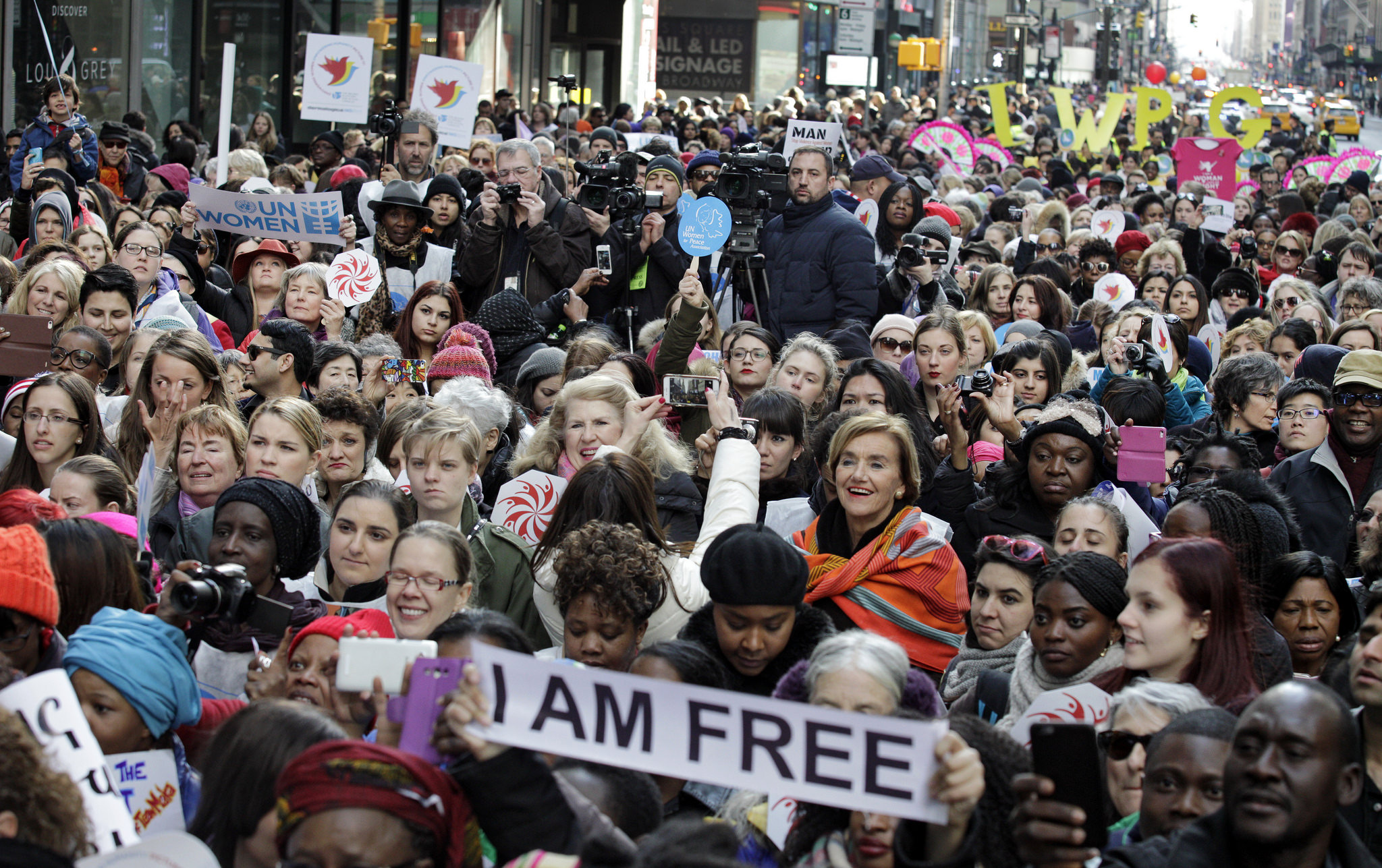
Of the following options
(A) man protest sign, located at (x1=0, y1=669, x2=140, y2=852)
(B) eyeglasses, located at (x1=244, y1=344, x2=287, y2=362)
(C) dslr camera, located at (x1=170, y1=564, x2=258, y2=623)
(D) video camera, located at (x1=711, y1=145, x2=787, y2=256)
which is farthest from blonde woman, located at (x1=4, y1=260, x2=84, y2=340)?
(A) man protest sign, located at (x1=0, y1=669, x2=140, y2=852)

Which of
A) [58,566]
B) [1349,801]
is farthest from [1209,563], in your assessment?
[58,566]

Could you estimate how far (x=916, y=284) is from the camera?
322 inches

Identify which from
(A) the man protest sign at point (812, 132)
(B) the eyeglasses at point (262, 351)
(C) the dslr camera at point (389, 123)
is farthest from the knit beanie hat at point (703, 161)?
(B) the eyeglasses at point (262, 351)

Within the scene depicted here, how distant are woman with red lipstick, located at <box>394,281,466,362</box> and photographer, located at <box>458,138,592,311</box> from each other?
94cm

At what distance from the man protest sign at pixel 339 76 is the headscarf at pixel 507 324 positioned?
555 cm

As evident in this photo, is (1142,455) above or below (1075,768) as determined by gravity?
above

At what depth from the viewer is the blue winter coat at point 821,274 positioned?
7.27 metres

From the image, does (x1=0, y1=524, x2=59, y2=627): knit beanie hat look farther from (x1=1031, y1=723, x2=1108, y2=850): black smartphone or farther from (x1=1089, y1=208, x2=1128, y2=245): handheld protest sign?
(x1=1089, y1=208, x2=1128, y2=245): handheld protest sign

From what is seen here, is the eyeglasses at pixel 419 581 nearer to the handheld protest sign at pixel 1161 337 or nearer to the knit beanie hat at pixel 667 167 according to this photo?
the handheld protest sign at pixel 1161 337

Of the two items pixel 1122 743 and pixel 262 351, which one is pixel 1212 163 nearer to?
pixel 262 351

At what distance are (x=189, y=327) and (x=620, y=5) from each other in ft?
75.0

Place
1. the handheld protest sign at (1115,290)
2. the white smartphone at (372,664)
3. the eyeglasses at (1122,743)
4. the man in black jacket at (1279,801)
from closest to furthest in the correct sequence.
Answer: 1. the man in black jacket at (1279,801)
2. the white smartphone at (372,664)
3. the eyeglasses at (1122,743)
4. the handheld protest sign at (1115,290)

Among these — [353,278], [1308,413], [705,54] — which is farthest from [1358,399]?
[705,54]

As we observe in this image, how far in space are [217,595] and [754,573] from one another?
4.07 ft
